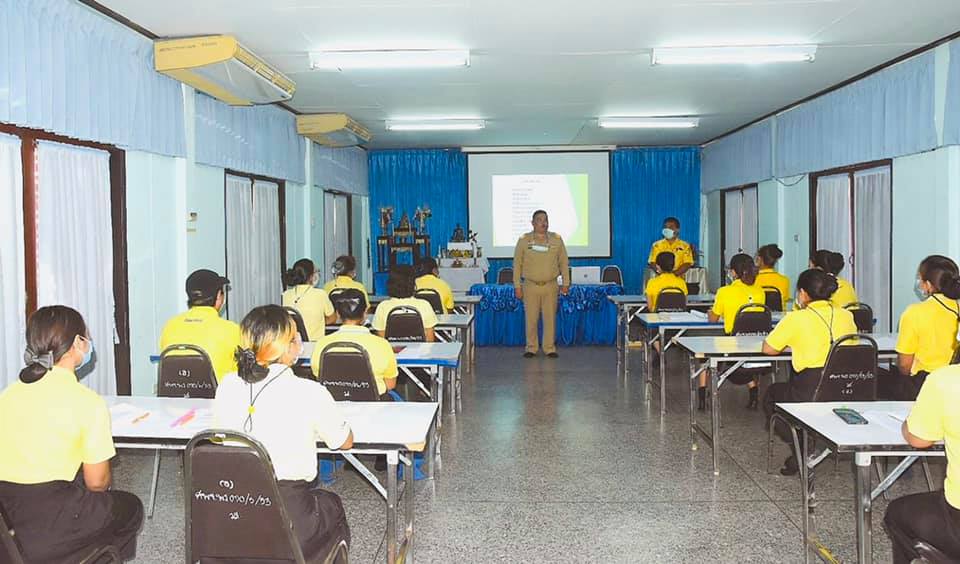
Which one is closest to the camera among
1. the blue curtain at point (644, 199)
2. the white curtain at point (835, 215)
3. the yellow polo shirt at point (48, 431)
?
the yellow polo shirt at point (48, 431)

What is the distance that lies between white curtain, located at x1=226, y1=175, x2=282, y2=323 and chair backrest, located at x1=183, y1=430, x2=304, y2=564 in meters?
5.14

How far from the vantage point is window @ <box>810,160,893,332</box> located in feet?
24.2

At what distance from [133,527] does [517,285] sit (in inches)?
271

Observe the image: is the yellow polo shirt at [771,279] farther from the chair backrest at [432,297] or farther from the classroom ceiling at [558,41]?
the chair backrest at [432,297]

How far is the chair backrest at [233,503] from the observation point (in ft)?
7.50

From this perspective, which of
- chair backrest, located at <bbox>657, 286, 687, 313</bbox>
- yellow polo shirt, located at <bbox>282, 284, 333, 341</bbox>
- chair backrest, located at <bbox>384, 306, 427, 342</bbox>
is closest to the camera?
chair backrest, located at <bbox>384, 306, 427, 342</bbox>

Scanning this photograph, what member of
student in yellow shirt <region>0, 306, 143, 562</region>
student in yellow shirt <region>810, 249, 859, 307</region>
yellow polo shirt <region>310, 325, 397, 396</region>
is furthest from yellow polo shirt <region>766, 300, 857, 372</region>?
student in yellow shirt <region>0, 306, 143, 562</region>

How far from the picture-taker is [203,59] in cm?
550

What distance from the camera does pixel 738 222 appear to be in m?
11.5

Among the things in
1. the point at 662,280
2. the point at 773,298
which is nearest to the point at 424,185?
the point at 662,280

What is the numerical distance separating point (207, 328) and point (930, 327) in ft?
12.8

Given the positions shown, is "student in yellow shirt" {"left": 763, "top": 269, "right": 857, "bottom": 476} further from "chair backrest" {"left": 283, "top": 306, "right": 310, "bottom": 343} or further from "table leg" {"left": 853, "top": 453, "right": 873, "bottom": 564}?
"chair backrest" {"left": 283, "top": 306, "right": 310, "bottom": 343}

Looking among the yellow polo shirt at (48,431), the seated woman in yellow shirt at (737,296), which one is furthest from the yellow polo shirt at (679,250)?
the yellow polo shirt at (48,431)

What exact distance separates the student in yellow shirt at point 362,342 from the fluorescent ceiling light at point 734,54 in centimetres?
337
